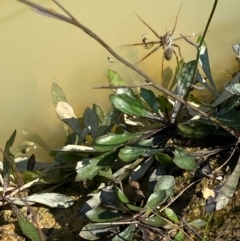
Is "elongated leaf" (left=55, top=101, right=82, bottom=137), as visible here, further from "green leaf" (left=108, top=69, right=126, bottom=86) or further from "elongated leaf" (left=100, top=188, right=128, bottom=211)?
"elongated leaf" (left=100, top=188, right=128, bottom=211)

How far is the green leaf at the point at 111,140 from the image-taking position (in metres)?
1.32

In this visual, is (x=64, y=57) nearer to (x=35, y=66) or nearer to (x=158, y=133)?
(x=35, y=66)

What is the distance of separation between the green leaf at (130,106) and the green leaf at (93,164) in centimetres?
12

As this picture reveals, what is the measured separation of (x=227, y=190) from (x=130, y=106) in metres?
0.34

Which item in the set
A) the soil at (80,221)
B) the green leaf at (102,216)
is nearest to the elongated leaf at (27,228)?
the soil at (80,221)

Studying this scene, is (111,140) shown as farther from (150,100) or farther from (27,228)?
(27,228)

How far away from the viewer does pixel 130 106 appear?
1.38 meters

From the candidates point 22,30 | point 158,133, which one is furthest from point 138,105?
point 22,30

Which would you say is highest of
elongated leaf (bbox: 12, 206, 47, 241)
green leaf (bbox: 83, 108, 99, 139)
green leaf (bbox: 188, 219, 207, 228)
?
green leaf (bbox: 83, 108, 99, 139)

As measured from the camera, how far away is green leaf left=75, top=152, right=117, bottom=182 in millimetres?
1336

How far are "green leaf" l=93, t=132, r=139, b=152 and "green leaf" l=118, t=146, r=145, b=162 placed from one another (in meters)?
0.03

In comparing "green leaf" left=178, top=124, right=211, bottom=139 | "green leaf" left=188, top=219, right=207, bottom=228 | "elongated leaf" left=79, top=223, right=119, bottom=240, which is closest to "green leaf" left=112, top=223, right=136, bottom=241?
"elongated leaf" left=79, top=223, right=119, bottom=240

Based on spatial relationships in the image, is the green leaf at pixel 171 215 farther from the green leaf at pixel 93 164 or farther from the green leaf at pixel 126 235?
the green leaf at pixel 93 164

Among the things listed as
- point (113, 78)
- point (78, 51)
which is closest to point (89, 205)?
point (113, 78)
